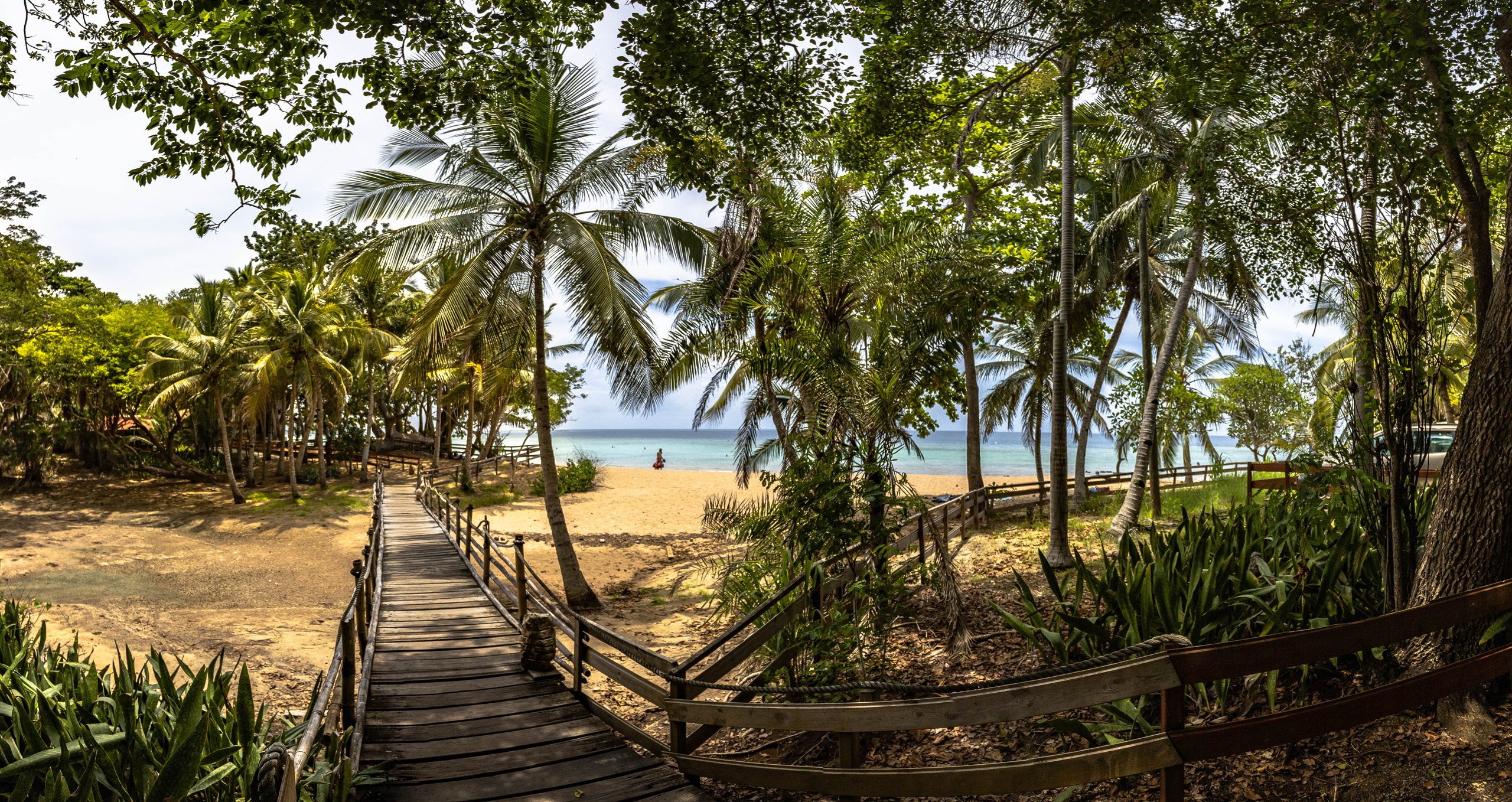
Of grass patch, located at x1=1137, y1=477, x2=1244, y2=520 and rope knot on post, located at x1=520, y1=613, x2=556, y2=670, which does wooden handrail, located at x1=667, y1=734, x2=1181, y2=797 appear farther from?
grass patch, located at x1=1137, y1=477, x2=1244, y2=520

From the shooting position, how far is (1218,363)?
111ft

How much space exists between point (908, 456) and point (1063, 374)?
41.0 m

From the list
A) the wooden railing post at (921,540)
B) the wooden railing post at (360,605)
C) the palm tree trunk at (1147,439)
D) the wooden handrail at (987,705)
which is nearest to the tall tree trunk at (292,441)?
the wooden railing post at (360,605)

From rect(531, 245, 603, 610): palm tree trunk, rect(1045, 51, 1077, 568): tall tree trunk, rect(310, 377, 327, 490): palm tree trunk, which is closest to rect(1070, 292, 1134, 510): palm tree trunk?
rect(1045, 51, 1077, 568): tall tree trunk

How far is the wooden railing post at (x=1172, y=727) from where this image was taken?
2.76 m

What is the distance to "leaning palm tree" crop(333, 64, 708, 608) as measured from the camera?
494 inches

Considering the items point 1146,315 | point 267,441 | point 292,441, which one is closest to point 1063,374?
point 1146,315

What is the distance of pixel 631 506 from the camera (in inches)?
1082

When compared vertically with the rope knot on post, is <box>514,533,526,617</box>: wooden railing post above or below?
above

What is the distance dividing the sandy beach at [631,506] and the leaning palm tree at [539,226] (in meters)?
6.38

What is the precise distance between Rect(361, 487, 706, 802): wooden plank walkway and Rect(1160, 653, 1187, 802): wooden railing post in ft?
8.67

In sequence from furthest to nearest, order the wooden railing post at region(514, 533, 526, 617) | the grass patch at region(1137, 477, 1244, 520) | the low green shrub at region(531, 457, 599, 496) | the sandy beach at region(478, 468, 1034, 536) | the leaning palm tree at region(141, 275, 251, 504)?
the low green shrub at region(531, 457, 599, 496) < the leaning palm tree at region(141, 275, 251, 504) < the sandy beach at region(478, 468, 1034, 536) < the grass patch at region(1137, 477, 1244, 520) < the wooden railing post at region(514, 533, 526, 617)

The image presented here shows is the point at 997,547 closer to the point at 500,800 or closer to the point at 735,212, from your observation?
the point at 735,212

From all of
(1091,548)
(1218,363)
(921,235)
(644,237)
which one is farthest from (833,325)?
(1218,363)
